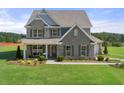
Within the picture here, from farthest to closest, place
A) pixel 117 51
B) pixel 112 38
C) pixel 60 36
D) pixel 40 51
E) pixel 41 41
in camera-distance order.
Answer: pixel 60 36 → pixel 40 51 → pixel 41 41 → pixel 117 51 → pixel 112 38

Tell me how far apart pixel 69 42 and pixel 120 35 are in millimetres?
7440

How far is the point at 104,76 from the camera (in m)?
16.6

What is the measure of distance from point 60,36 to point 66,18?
6.46 ft

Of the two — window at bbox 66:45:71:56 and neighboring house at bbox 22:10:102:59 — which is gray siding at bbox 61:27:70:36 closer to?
neighboring house at bbox 22:10:102:59

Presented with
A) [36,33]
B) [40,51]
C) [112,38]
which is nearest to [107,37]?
[112,38]

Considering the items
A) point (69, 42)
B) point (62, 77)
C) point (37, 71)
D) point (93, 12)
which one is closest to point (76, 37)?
point (69, 42)

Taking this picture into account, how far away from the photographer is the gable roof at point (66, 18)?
91.4 ft

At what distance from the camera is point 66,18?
2838 cm

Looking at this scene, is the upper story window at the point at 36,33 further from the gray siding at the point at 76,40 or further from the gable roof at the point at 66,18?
the gray siding at the point at 76,40

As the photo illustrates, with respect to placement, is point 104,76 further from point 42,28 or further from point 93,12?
point 42,28

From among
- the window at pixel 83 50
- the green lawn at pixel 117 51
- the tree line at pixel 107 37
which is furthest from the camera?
the window at pixel 83 50

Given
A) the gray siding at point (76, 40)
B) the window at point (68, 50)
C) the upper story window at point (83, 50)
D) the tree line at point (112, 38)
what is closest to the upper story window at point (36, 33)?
the gray siding at point (76, 40)

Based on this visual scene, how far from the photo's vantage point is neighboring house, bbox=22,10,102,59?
25.5 metres

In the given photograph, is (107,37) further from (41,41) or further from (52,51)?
(41,41)
